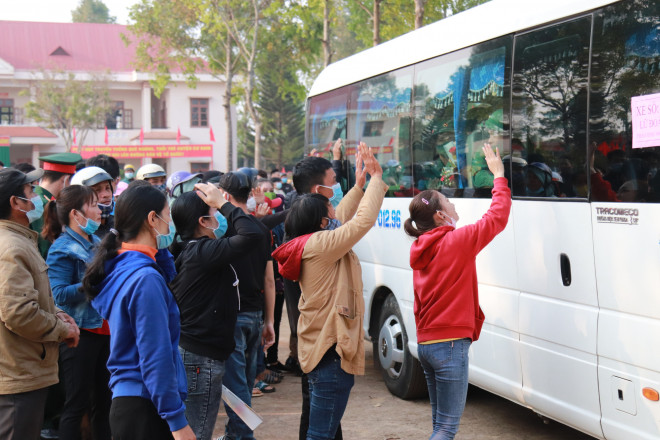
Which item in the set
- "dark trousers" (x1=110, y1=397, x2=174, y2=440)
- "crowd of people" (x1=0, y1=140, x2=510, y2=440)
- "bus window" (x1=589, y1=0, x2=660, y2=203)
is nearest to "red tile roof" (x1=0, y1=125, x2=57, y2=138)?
"crowd of people" (x1=0, y1=140, x2=510, y2=440)

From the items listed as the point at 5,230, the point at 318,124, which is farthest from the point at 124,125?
the point at 5,230

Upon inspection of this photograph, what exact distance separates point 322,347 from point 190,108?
42918mm

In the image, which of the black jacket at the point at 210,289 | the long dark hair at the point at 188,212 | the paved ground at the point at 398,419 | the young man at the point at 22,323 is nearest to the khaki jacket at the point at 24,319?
the young man at the point at 22,323

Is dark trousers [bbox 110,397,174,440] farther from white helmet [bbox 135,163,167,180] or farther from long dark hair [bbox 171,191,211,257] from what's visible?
white helmet [bbox 135,163,167,180]

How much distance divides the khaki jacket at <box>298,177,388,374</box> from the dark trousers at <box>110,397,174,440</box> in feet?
4.22

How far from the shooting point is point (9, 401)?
380cm

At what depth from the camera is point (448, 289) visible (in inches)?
173

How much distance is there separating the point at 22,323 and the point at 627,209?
3281mm

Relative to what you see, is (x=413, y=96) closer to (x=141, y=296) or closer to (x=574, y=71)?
(x=574, y=71)

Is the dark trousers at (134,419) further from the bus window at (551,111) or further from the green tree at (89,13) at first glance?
the green tree at (89,13)

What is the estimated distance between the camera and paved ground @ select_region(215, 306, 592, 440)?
6023 millimetres

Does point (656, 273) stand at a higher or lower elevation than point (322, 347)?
higher

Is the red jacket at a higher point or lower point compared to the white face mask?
lower

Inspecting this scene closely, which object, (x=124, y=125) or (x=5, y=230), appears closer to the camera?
(x=5, y=230)
